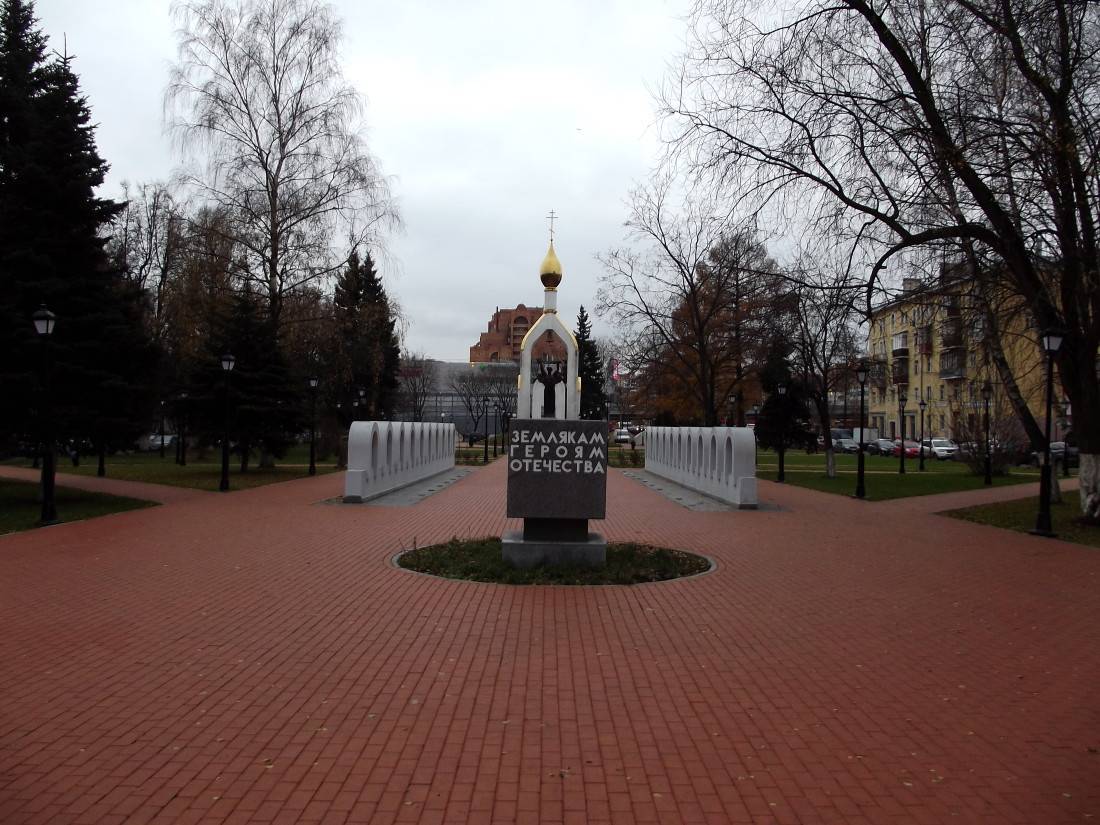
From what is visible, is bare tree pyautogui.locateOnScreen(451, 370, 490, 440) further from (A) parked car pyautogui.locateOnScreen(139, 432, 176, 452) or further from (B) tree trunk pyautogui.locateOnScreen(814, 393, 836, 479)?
(B) tree trunk pyautogui.locateOnScreen(814, 393, 836, 479)

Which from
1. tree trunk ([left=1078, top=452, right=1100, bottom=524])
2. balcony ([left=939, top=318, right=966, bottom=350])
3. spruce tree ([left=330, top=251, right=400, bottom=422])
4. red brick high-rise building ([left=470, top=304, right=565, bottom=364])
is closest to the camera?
tree trunk ([left=1078, top=452, right=1100, bottom=524])

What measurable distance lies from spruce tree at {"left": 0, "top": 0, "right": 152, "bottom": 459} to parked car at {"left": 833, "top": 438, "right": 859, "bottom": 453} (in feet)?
181

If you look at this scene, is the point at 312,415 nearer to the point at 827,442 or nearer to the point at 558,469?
the point at 827,442

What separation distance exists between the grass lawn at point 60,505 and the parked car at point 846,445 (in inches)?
2156

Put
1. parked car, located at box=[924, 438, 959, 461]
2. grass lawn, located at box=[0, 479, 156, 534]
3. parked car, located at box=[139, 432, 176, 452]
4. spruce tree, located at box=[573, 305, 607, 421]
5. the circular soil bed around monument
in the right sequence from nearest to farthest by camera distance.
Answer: the circular soil bed around monument < grass lawn, located at box=[0, 479, 156, 534] < parked car, located at box=[139, 432, 176, 452] < parked car, located at box=[924, 438, 959, 461] < spruce tree, located at box=[573, 305, 607, 421]

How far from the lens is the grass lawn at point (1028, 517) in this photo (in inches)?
573

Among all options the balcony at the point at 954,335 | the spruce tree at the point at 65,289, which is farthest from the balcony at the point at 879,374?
the spruce tree at the point at 65,289

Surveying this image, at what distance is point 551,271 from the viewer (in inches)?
501

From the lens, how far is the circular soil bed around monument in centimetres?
944

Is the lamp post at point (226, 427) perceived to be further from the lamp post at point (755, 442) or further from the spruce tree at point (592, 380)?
the spruce tree at point (592, 380)

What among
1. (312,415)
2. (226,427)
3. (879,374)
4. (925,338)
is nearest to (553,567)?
(925,338)

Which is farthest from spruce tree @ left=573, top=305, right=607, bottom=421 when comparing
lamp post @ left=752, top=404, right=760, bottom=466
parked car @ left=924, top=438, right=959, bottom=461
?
parked car @ left=924, top=438, right=959, bottom=461

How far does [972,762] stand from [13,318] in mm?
18117

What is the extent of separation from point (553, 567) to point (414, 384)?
6166 cm
